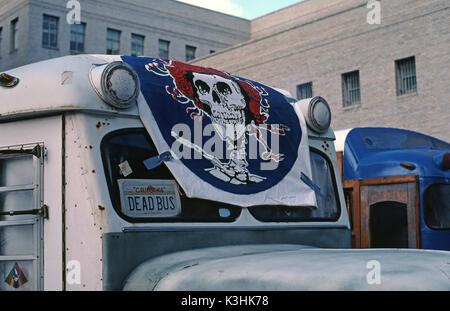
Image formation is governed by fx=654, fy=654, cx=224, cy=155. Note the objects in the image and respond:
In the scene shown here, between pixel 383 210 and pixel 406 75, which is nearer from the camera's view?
pixel 383 210

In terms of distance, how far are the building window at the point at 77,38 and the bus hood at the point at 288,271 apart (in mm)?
35638

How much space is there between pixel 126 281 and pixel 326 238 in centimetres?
141

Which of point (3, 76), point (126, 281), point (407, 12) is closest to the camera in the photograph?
point (126, 281)

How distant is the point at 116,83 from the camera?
3.09 metres

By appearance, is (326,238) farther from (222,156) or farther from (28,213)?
(28,213)

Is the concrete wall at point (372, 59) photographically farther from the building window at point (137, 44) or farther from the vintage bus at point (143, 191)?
the vintage bus at point (143, 191)

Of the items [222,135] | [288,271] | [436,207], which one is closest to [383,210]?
[436,207]

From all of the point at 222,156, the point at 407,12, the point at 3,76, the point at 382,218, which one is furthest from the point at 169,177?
the point at 407,12

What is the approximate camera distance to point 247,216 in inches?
134

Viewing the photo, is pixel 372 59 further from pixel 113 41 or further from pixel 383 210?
pixel 113 41

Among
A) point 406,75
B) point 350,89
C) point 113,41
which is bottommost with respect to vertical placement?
point 350,89

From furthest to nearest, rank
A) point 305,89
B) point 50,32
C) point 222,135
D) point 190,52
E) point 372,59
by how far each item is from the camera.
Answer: point 190,52, point 50,32, point 305,89, point 372,59, point 222,135

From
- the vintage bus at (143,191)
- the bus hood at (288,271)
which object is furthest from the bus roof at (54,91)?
the bus hood at (288,271)

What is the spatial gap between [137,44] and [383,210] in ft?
109
